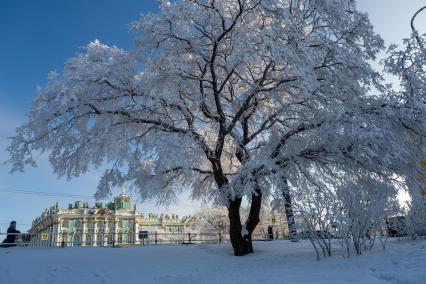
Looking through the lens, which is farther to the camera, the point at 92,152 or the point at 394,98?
the point at 92,152

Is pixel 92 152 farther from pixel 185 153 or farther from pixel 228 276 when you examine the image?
pixel 228 276

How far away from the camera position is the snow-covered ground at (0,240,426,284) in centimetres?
697

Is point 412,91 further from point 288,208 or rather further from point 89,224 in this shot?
point 89,224

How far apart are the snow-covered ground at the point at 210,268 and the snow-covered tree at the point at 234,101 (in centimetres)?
216

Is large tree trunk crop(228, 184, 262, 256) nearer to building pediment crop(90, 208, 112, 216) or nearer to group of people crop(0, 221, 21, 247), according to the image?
group of people crop(0, 221, 21, 247)

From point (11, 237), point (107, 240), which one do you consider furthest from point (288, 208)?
point (107, 240)

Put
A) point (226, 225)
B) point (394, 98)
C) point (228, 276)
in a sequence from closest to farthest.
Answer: point (228, 276) → point (394, 98) → point (226, 225)

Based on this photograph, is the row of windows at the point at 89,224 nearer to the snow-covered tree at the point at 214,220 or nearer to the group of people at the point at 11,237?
the snow-covered tree at the point at 214,220

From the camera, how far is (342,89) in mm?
12289

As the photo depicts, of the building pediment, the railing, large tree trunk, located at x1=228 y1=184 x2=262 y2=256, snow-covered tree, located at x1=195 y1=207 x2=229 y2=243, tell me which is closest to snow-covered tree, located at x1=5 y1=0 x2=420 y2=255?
large tree trunk, located at x1=228 y1=184 x2=262 y2=256

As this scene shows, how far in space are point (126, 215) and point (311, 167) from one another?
7823cm

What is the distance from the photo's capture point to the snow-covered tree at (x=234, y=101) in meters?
10.7

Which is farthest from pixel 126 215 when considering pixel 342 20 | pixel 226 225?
pixel 342 20

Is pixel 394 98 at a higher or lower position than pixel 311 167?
higher
